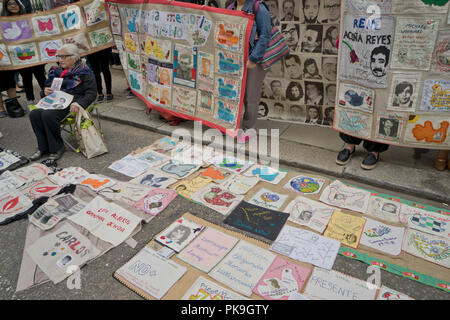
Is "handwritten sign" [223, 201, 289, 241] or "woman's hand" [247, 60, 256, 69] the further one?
"woman's hand" [247, 60, 256, 69]

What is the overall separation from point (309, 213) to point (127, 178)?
2.06 metres

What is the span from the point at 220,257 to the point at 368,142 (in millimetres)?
2189

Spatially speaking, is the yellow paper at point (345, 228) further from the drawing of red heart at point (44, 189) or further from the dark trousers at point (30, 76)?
the dark trousers at point (30, 76)

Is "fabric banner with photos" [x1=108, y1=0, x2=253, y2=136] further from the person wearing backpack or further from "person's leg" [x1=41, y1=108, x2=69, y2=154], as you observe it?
"person's leg" [x1=41, y1=108, x2=69, y2=154]

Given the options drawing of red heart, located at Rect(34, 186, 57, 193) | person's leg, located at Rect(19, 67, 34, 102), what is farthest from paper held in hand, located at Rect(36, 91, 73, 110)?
person's leg, located at Rect(19, 67, 34, 102)

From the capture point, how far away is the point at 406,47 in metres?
2.93

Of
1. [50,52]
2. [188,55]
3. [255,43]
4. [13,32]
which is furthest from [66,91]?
[255,43]

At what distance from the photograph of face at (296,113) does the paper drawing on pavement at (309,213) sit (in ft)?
6.02

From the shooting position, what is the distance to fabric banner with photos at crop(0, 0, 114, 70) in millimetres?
5176

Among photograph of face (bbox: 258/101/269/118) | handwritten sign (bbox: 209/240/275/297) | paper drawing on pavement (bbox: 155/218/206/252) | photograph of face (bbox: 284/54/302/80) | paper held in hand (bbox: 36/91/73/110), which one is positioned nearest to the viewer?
handwritten sign (bbox: 209/240/275/297)

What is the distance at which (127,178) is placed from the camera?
3.63m

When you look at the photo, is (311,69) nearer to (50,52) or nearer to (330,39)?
(330,39)

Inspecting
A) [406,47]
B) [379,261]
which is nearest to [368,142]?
[406,47]

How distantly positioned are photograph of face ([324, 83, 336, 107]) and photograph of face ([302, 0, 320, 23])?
85 cm
